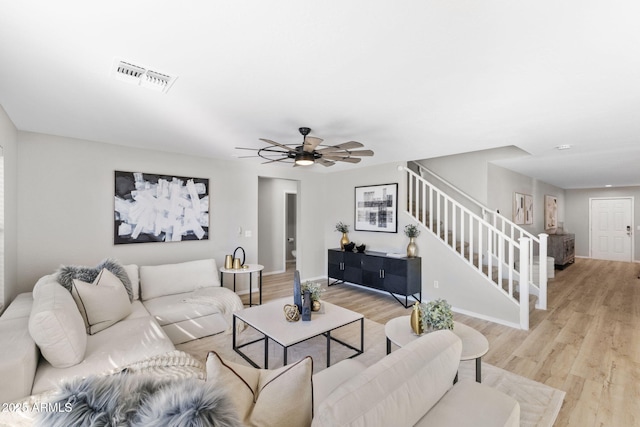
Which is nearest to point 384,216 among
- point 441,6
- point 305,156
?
point 305,156

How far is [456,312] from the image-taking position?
4.16 metres

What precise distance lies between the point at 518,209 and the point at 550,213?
2893 millimetres

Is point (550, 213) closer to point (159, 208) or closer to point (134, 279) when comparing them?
point (159, 208)

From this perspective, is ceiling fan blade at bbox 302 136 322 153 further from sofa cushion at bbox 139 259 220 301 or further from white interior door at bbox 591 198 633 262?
white interior door at bbox 591 198 633 262

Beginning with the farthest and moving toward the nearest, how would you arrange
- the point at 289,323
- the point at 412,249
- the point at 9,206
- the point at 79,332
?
1. the point at 412,249
2. the point at 9,206
3. the point at 289,323
4. the point at 79,332

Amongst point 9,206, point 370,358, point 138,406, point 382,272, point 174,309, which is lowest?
point 370,358

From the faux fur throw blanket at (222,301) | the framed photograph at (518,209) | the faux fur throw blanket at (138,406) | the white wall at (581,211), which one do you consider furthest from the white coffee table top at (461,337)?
the white wall at (581,211)

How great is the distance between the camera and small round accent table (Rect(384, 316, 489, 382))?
197 centimetres

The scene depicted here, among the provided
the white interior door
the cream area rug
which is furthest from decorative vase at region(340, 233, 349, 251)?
the white interior door

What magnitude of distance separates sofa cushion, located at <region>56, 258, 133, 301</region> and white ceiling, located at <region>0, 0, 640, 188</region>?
4.78 ft

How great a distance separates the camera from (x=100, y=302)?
97.6 inches

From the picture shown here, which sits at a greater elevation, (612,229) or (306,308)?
(612,229)

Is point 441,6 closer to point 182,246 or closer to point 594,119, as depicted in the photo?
point 594,119

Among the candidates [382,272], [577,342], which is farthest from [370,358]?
[577,342]
